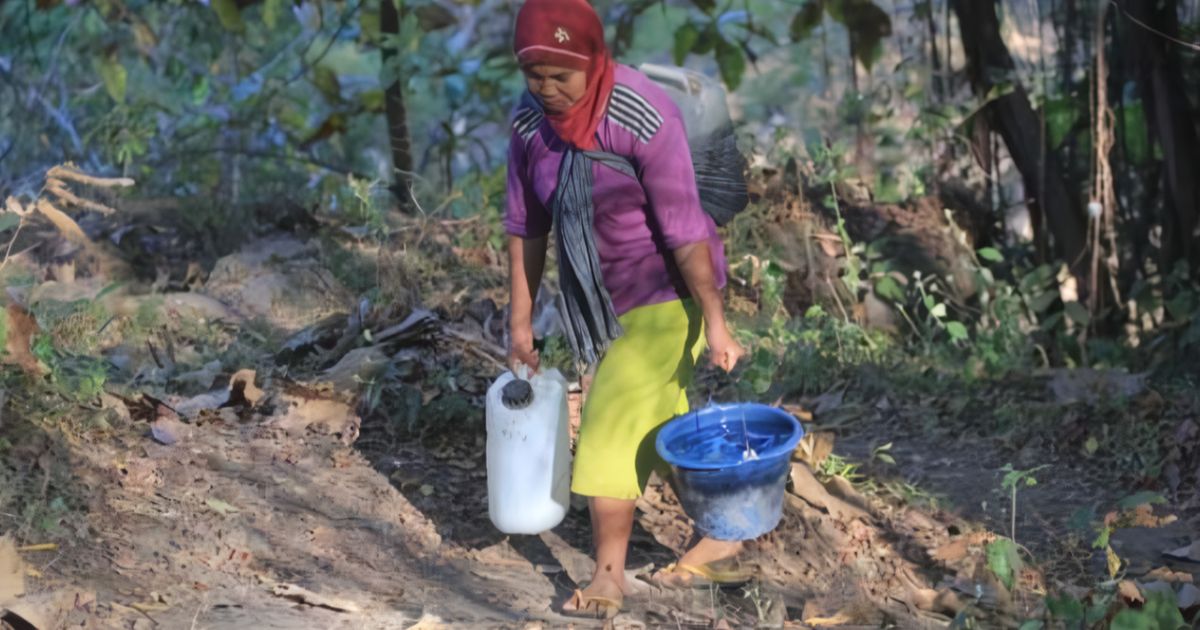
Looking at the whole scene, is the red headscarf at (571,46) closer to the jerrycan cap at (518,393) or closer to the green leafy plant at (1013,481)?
the jerrycan cap at (518,393)

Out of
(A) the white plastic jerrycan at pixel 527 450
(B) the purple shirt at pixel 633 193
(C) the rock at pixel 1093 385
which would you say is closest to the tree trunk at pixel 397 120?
(C) the rock at pixel 1093 385

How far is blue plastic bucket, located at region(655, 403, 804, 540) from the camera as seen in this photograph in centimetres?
351

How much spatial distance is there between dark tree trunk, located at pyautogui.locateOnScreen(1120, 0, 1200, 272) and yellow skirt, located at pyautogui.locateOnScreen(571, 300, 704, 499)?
271 centimetres

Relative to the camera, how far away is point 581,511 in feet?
14.4

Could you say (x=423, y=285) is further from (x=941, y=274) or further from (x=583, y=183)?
(x=583, y=183)

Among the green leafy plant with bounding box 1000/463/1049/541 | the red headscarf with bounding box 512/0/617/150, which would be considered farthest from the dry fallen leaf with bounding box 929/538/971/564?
the red headscarf with bounding box 512/0/617/150

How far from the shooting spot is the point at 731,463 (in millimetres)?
3479

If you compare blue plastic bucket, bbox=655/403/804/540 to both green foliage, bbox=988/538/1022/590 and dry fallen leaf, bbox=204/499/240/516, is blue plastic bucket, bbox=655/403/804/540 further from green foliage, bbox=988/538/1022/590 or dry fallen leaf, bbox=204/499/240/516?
dry fallen leaf, bbox=204/499/240/516

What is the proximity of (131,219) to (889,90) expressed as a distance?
359cm

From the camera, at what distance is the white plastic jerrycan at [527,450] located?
3793 millimetres

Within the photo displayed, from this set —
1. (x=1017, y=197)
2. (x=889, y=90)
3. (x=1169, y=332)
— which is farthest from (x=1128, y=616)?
(x=1017, y=197)

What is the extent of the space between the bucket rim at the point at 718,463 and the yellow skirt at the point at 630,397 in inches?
2.6

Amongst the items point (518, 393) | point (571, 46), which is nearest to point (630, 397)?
point (518, 393)

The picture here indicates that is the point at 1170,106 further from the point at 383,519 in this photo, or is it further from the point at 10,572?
the point at 10,572
